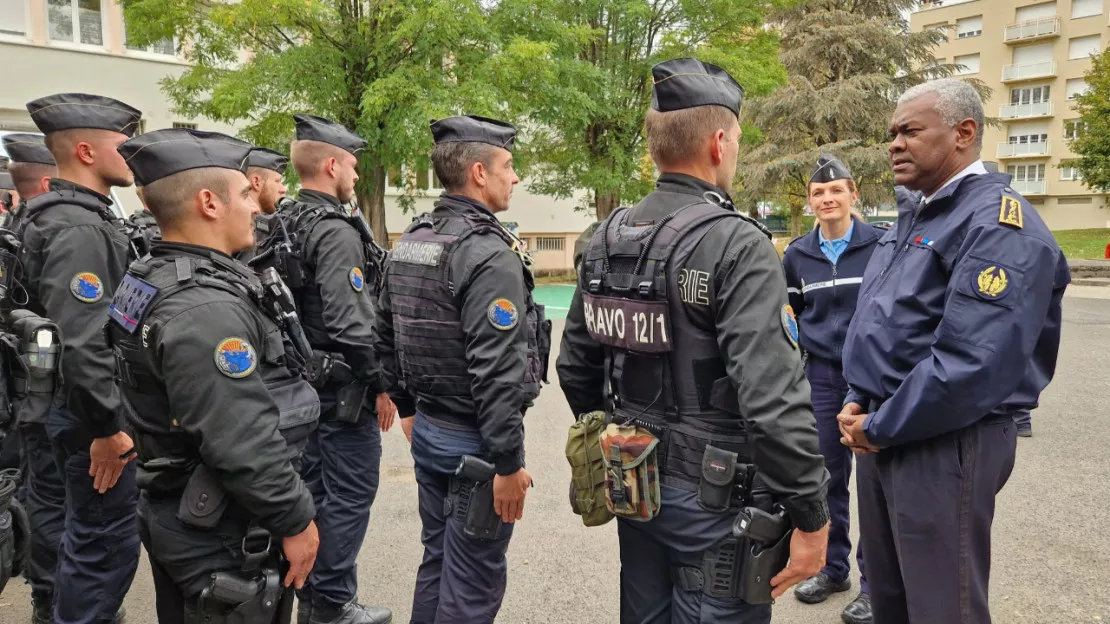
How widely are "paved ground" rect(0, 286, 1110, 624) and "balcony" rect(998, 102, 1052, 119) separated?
47.3 metres

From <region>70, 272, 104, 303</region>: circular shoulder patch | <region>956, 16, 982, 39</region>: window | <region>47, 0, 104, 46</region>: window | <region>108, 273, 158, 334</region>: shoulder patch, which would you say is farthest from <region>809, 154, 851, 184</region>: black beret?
<region>956, 16, 982, 39</region>: window

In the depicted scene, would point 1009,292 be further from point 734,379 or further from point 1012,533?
point 1012,533

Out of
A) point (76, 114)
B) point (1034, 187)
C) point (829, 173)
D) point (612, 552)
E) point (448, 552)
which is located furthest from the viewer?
point (1034, 187)

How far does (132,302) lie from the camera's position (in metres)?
2.19

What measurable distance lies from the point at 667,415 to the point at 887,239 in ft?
4.34

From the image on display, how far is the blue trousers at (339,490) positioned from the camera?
11.8 ft

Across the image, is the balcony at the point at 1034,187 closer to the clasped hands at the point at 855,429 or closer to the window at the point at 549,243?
the window at the point at 549,243

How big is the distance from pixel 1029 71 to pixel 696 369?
53499 mm

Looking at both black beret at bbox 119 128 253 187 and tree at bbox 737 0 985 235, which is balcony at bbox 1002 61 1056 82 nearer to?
tree at bbox 737 0 985 235

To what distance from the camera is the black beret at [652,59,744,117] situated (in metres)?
2.35

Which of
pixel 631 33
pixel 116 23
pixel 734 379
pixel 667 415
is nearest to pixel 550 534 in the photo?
pixel 667 415

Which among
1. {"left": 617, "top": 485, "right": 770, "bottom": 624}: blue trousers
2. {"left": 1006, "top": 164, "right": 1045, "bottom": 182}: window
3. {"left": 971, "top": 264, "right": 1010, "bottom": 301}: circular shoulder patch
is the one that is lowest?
{"left": 617, "top": 485, "right": 770, "bottom": 624}: blue trousers

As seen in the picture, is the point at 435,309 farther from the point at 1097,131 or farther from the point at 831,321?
the point at 1097,131

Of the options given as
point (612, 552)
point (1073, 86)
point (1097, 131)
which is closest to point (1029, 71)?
point (1073, 86)
